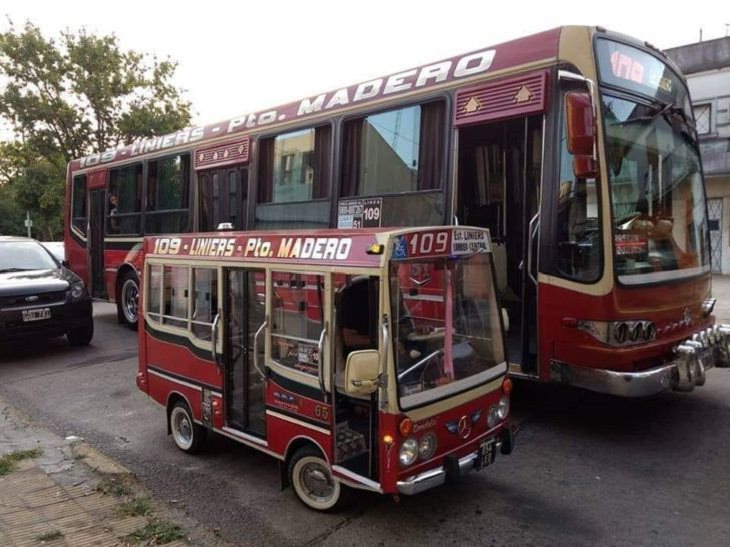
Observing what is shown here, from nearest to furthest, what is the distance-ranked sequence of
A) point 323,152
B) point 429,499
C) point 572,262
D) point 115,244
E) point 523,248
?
point 429,499 → point 572,262 → point 523,248 → point 323,152 → point 115,244

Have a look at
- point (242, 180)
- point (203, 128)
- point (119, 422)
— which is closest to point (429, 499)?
point (119, 422)

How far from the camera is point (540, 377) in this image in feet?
15.6

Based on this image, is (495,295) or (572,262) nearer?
(495,295)

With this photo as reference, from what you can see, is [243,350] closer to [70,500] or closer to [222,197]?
[70,500]

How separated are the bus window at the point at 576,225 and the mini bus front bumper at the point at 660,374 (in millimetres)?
755

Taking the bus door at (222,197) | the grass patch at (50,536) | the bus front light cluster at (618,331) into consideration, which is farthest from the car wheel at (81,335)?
the bus front light cluster at (618,331)

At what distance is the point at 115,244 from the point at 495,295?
8590 mm

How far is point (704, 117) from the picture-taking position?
1683 cm

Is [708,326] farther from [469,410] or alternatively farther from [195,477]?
[195,477]

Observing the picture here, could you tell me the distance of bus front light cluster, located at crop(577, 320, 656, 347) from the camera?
4.31 m

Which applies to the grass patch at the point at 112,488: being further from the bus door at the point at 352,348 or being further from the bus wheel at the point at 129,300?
the bus wheel at the point at 129,300

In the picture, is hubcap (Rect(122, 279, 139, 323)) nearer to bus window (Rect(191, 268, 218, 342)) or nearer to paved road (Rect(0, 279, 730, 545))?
paved road (Rect(0, 279, 730, 545))

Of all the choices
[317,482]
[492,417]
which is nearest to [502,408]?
[492,417]

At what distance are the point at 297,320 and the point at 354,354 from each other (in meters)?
0.76
